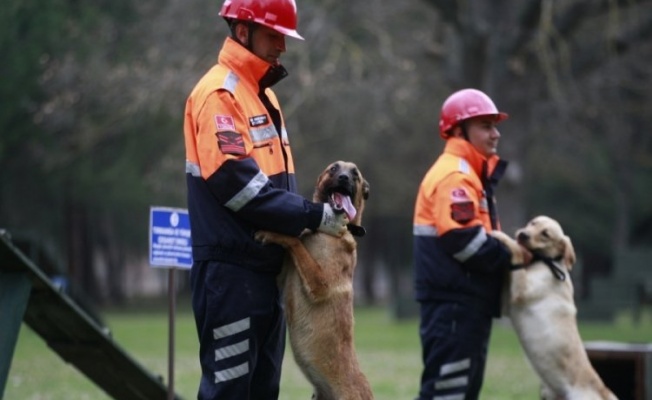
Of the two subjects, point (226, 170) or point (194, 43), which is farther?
point (194, 43)

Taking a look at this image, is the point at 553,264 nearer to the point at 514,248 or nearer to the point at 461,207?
the point at 514,248

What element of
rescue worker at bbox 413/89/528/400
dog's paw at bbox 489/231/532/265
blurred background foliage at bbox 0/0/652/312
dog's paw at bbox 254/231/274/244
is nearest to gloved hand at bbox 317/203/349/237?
dog's paw at bbox 254/231/274/244

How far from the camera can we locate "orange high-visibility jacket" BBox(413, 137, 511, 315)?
7.88 meters

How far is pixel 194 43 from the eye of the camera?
23641 mm

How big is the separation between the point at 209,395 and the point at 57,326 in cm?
244

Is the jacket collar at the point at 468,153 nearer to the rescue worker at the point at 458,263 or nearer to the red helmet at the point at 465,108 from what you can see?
the rescue worker at the point at 458,263

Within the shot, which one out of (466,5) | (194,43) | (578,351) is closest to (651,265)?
(466,5)

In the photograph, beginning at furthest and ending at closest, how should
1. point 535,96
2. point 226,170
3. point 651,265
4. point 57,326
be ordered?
point 651,265 < point 535,96 < point 57,326 < point 226,170

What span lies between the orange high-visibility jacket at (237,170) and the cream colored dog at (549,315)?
2.56 m

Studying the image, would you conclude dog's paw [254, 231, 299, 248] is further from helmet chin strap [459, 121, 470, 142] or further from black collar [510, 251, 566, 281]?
black collar [510, 251, 566, 281]

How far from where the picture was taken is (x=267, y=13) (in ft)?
19.9

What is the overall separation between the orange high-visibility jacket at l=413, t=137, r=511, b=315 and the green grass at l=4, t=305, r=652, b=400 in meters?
4.37

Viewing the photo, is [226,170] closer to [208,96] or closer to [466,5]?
[208,96]

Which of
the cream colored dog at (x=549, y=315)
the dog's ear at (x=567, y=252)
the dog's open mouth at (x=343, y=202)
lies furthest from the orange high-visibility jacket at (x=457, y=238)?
the dog's open mouth at (x=343, y=202)
